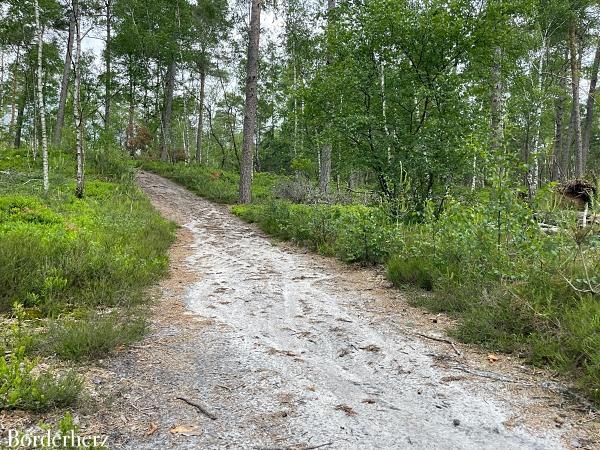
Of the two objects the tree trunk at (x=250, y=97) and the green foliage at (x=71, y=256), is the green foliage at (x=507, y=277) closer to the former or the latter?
the green foliage at (x=71, y=256)

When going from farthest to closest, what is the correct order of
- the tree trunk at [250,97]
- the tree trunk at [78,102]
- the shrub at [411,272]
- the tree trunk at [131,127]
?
the tree trunk at [131,127] < the tree trunk at [250,97] < the tree trunk at [78,102] < the shrub at [411,272]

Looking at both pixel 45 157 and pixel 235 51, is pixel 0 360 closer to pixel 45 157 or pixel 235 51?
pixel 45 157

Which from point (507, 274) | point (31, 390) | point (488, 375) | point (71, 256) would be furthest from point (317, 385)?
point (71, 256)

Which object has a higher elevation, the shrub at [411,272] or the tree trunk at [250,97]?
the tree trunk at [250,97]

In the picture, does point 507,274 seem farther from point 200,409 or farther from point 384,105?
point 384,105

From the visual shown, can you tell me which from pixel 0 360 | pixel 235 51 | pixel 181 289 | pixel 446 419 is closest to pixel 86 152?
pixel 235 51

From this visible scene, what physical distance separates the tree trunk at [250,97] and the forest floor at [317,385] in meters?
10.6

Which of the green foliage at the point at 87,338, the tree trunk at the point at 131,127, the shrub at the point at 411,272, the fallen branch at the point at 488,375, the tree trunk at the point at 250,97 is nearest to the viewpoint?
the fallen branch at the point at 488,375

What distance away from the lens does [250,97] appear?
15.5 meters

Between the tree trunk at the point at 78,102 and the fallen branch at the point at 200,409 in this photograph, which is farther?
the tree trunk at the point at 78,102

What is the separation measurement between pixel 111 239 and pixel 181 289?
1.93 metres

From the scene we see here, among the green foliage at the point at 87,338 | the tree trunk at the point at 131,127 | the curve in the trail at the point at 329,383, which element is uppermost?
the tree trunk at the point at 131,127

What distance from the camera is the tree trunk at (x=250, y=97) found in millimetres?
15117

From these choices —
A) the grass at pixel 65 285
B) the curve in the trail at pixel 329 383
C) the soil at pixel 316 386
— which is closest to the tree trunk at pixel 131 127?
the grass at pixel 65 285
